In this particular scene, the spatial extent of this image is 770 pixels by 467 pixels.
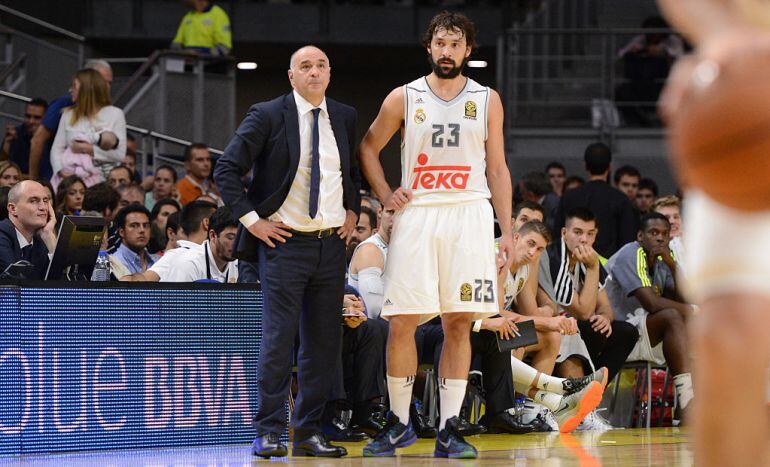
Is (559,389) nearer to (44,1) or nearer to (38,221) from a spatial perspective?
(38,221)

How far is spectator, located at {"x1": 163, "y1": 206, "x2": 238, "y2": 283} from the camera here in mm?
7590

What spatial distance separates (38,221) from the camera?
7.29m

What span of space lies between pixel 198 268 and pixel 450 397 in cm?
230

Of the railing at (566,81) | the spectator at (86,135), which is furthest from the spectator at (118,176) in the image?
the railing at (566,81)

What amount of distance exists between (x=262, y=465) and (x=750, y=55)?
3.74 meters

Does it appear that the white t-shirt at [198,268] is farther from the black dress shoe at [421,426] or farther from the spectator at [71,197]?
the spectator at [71,197]

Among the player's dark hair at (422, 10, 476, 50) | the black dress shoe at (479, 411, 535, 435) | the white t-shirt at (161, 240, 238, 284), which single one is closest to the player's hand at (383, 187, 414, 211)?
the player's dark hair at (422, 10, 476, 50)

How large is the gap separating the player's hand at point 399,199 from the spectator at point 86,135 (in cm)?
531

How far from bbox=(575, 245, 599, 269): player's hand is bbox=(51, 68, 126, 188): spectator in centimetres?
444

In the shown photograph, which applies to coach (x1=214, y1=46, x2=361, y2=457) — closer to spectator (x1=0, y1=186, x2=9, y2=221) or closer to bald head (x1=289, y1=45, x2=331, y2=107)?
bald head (x1=289, y1=45, x2=331, y2=107)

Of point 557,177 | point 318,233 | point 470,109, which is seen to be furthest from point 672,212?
point 318,233

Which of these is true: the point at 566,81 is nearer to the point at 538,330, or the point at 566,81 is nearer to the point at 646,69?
the point at 646,69

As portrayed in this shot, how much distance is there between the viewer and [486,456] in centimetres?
612

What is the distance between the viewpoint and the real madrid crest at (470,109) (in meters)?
6.03
